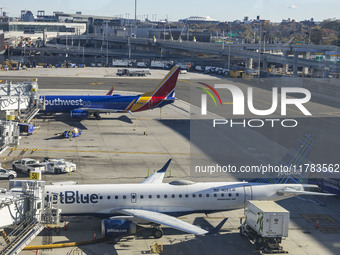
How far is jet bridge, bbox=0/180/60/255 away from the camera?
31422 millimetres

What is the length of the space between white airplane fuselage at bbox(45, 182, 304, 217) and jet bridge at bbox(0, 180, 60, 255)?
183 inches

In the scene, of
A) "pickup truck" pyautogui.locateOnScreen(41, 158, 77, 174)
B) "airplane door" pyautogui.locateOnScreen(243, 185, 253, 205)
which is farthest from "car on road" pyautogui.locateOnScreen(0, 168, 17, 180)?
"airplane door" pyautogui.locateOnScreen(243, 185, 253, 205)

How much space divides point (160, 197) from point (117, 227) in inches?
178

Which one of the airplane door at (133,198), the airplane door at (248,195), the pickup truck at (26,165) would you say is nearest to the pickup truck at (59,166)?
the pickup truck at (26,165)

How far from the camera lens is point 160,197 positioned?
41.2m

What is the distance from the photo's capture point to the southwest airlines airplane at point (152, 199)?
39.7 m

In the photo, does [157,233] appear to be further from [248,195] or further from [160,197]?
[248,195]

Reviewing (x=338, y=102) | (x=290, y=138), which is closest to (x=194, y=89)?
(x=338, y=102)

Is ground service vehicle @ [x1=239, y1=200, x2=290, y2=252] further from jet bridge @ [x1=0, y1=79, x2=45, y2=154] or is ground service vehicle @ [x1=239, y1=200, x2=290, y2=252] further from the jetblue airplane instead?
the jetblue airplane

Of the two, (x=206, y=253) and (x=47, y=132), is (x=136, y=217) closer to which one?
(x=206, y=253)

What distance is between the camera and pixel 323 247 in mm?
39312

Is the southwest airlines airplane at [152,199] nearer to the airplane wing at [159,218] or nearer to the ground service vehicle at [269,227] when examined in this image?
the airplane wing at [159,218]

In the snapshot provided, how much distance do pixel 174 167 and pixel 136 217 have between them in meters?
22.2

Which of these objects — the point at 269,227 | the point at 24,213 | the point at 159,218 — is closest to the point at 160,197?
the point at 159,218
